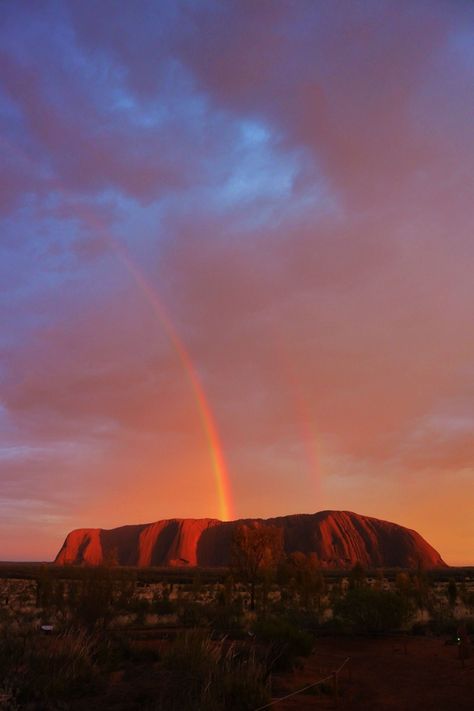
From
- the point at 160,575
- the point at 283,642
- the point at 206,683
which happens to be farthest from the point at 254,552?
the point at 160,575

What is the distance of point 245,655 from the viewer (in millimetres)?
14922

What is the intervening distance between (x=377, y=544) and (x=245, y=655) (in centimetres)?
14065

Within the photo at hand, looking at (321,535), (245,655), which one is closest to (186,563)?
(321,535)

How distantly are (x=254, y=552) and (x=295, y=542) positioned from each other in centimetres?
10804

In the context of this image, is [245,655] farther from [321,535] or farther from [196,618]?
[321,535]

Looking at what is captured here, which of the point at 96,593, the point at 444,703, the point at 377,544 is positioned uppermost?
the point at 377,544

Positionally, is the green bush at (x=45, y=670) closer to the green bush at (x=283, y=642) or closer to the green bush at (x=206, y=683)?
the green bush at (x=206, y=683)

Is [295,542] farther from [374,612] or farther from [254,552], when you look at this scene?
[374,612]

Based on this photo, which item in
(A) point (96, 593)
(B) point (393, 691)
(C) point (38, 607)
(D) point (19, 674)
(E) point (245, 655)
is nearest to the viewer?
(D) point (19, 674)

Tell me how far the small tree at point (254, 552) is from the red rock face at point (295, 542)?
93.6m

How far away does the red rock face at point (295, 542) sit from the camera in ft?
452

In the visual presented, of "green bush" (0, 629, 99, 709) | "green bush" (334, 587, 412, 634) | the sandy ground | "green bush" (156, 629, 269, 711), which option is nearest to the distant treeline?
"green bush" (334, 587, 412, 634)

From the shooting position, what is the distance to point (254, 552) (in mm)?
38406

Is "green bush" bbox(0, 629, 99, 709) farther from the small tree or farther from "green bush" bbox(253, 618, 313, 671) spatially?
the small tree
